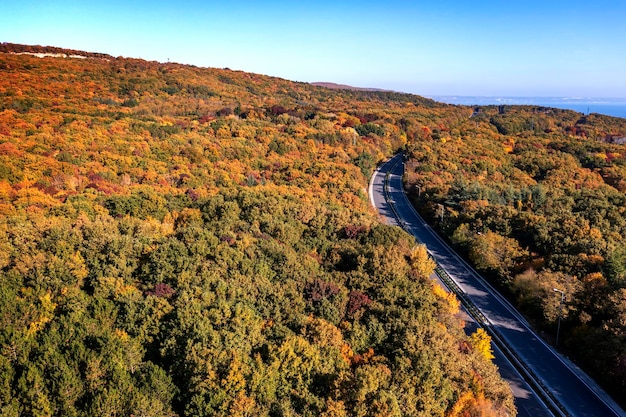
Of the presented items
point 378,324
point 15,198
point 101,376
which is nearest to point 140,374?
point 101,376

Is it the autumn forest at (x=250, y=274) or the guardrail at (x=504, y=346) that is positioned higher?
the autumn forest at (x=250, y=274)

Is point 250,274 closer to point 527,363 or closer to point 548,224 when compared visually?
point 527,363

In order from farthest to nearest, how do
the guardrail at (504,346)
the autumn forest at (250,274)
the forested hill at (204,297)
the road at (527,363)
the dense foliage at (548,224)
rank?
the dense foliage at (548,224) → the guardrail at (504,346) → the road at (527,363) → the autumn forest at (250,274) → the forested hill at (204,297)

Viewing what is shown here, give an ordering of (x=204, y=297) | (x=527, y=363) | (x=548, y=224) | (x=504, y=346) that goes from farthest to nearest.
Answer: (x=548, y=224)
(x=504, y=346)
(x=527, y=363)
(x=204, y=297)

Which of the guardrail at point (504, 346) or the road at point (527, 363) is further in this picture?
the guardrail at point (504, 346)

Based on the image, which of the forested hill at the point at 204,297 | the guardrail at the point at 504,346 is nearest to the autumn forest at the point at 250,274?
the forested hill at the point at 204,297

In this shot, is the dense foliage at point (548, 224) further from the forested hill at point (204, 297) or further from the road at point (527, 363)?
the forested hill at point (204, 297)

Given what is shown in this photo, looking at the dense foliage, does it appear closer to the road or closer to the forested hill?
the road

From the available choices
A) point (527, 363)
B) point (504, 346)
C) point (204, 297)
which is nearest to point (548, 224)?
point (504, 346)
